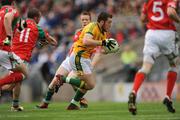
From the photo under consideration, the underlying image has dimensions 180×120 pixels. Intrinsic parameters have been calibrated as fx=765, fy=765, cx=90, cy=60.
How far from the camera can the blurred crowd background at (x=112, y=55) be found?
90.6 ft

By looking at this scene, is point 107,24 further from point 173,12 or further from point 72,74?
point 72,74

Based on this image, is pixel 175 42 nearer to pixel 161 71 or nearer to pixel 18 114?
pixel 18 114

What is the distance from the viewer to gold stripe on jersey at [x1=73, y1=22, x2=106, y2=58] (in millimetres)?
15211

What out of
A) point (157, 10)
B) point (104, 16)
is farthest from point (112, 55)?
point (104, 16)

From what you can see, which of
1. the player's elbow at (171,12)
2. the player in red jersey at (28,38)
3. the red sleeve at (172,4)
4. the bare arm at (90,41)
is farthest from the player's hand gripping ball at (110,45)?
the player in red jersey at (28,38)

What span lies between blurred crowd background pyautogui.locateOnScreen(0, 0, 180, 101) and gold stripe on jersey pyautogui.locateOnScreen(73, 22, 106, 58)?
1016cm

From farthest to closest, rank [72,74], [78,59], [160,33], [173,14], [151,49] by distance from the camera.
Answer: [72,74] → [78,59] → [160,33] → [151,49] → [173,14]

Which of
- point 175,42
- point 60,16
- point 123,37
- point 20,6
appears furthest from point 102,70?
point 175,42

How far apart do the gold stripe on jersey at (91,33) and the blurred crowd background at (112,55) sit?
33.3 feet

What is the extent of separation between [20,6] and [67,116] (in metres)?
19.9

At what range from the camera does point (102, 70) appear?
28.6 metres

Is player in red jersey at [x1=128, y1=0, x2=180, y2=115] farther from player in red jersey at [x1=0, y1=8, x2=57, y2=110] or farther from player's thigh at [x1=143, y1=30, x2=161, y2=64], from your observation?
player in red jersey at [x1=0, y1=8, x2=57, y2=110]

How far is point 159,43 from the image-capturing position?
15.3 meters

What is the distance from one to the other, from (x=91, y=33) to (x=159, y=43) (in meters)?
1.40
